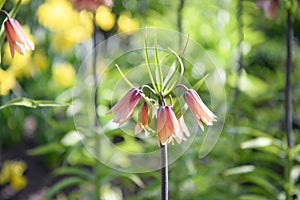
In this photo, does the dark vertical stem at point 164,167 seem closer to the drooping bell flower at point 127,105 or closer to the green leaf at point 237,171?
the drooping bell flower at point 127,105

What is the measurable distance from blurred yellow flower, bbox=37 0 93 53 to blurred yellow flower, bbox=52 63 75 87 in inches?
5.4

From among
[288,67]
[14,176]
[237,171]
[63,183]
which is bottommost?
[14,176]

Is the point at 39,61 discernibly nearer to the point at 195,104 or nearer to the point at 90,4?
the point at 90,4

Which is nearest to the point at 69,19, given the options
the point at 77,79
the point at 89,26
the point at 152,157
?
the point at 89,26

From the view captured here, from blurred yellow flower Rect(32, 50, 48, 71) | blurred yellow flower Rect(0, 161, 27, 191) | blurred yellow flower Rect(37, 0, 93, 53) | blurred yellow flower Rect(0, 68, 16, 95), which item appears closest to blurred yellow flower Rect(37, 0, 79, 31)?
blurred yellow flower Rect(37, 0, 93, 53)

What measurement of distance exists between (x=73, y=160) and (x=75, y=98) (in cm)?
35

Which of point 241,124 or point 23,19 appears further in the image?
point 23,19

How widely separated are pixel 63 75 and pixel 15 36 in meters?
1.81

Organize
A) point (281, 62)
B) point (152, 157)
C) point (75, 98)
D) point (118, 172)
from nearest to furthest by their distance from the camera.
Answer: point (118, 172)
point (152, 157)
point (75, 98)
point (281, 62)

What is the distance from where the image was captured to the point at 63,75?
360cm

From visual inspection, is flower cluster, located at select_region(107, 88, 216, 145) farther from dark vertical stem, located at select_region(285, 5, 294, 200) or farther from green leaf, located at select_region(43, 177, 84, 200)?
green leaf, located at select_region(43, 177, 84, 200)

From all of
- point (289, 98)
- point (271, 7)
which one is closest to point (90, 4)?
point (271, 7)

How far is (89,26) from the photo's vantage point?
12.2ft

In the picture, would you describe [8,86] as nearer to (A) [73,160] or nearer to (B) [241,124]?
(A) [73,160]
